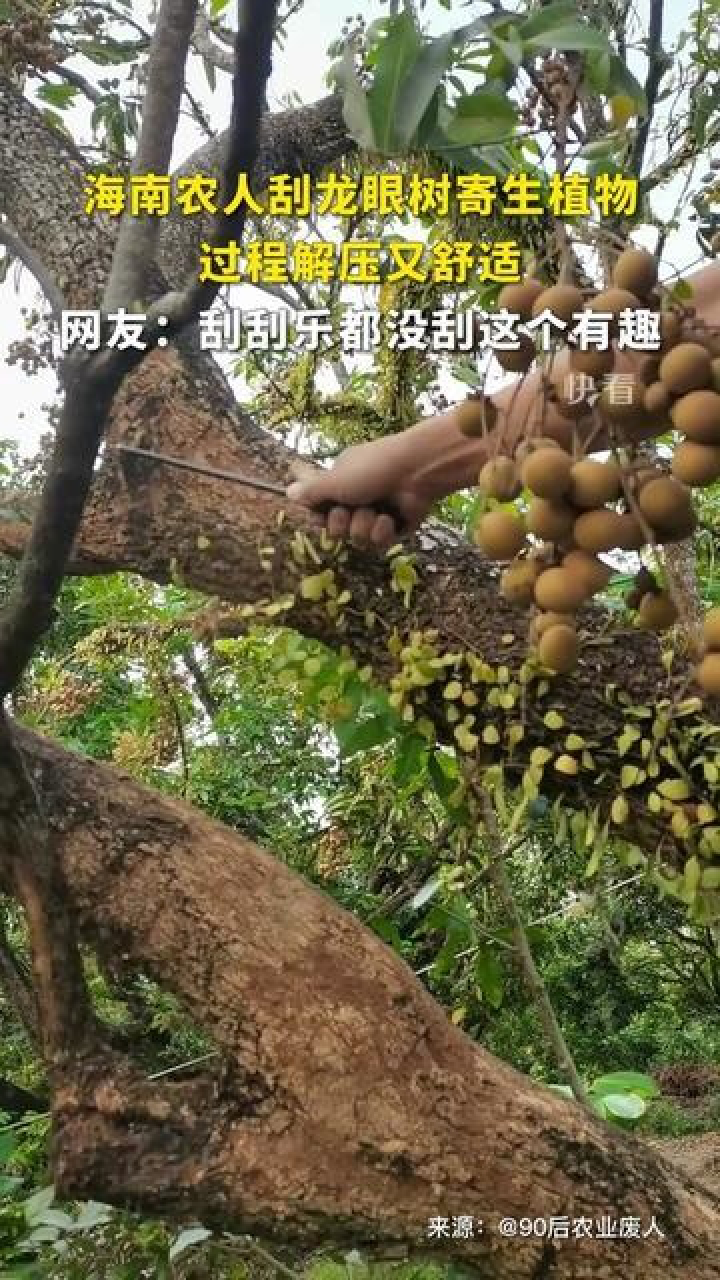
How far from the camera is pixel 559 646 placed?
28.9 inches

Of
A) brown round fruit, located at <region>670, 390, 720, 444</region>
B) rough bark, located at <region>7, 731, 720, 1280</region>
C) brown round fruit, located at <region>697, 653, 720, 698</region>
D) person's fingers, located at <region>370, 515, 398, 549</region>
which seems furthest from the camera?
person's fingers, located at <region>370, 515, 398, 549</region>

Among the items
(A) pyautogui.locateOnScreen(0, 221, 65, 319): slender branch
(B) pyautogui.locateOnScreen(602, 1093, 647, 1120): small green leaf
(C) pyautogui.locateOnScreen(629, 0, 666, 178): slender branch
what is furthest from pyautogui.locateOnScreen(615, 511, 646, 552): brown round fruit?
(B) pyautogui.locateOnScreen(602, 1093, 647, 1120): small green leaf

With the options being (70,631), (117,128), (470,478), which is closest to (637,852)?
(470,478)

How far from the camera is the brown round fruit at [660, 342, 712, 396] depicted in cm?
60

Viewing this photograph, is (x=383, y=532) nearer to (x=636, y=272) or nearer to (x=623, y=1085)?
(x=636, y=272)

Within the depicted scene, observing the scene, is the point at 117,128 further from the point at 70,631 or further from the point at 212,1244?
the point at 70,631

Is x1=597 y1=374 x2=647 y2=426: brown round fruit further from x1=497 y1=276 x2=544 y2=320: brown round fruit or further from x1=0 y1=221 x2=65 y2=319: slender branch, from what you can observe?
x1=0 y1=221 x2=65 y2=319: slender branch

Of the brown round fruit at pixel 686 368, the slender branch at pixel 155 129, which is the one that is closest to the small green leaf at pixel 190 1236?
the slender branch at pixel 155 129

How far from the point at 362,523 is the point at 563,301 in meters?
0.74

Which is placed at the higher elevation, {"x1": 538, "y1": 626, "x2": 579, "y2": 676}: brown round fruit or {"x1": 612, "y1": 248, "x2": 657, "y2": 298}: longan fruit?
{"x1": 612, "y1": 248, "x2": 657, "y2": 298}: longan fruit

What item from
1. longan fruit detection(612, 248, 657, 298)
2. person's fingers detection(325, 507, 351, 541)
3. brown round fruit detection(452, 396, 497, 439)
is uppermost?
person's fingers detection(325, 507, 351, 541)

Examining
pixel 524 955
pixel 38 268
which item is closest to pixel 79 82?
pixel 38 268

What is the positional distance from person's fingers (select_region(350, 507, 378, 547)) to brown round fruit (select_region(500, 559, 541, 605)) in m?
0.63

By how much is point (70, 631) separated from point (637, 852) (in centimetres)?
515
